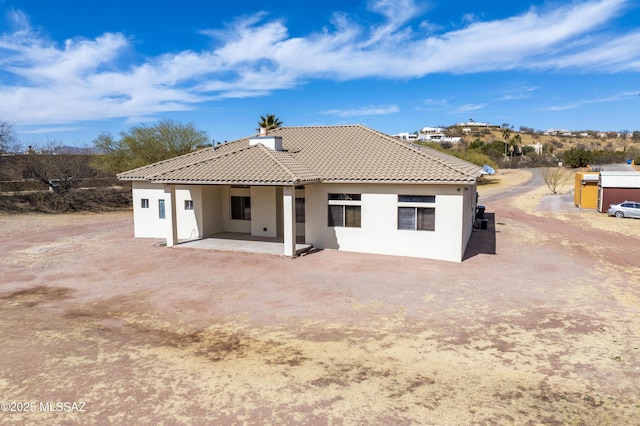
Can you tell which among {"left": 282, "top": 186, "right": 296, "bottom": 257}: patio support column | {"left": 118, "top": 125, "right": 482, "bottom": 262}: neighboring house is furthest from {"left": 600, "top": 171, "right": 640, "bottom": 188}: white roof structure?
{"left": 282, "top": 186, "right": 296, "bottom": 257}: patio support column

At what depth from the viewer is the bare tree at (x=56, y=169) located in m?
36.2

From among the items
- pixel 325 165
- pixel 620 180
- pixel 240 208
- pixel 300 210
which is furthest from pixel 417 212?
pixel 620 180

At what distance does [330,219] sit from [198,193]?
7.04m

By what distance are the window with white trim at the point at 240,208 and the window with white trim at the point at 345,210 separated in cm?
526

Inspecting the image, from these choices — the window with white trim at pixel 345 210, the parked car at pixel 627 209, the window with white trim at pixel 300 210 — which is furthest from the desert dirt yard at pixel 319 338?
the parked car at pixel 627 209

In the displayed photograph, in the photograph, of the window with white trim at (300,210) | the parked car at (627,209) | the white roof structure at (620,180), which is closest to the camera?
the window with white trim at (300,210)

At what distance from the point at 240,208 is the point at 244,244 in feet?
10.9

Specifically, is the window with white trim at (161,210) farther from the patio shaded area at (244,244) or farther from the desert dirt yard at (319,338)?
the desert dirt yard at (319,338)

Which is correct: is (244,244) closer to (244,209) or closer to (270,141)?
(244,209)

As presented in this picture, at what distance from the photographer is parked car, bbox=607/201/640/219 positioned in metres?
29.6

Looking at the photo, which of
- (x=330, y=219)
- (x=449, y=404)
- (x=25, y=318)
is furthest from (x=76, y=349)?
(x=330, y=219)

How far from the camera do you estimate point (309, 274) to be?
1513cm

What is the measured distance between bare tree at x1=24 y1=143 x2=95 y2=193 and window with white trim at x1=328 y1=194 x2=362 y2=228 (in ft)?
92.6

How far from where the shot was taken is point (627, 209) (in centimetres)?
2983
